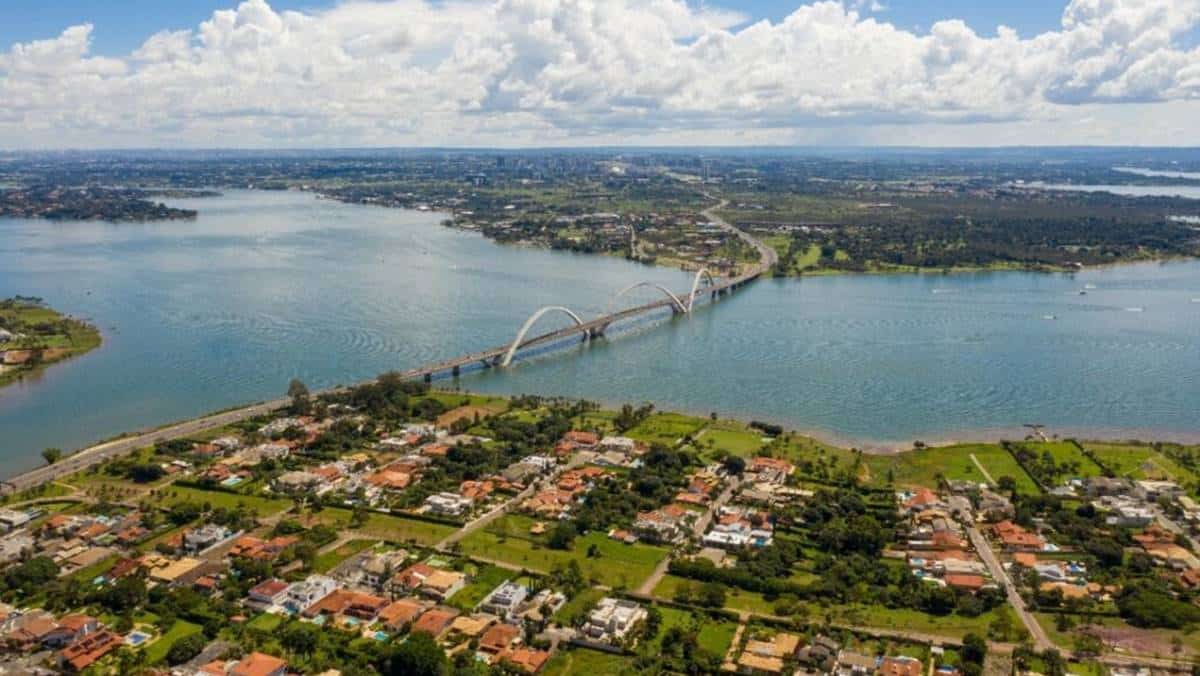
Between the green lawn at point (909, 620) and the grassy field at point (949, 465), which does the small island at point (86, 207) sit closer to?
the grassy field at point (949, 465)

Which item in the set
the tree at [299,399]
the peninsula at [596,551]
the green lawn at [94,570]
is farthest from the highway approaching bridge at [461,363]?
the green lawn at [94,570]

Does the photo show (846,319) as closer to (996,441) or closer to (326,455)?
(996,441)

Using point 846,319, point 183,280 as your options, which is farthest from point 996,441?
point 183,280

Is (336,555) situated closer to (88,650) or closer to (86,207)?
(88,650)

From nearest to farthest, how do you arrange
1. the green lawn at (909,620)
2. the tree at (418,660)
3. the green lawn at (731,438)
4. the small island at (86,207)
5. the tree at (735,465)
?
the tree at (418,660), the green lawn at (909,620), the tree at (735,465), the green lawn at (731,438), the small island at (86,207)

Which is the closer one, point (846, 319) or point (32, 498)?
point (32, 498)

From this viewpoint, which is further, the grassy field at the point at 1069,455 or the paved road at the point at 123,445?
the grassy field at the point at 1069,455

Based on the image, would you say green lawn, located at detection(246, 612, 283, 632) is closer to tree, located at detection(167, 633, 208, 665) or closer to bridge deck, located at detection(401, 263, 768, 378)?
tree, located at detection(167, 633, 208, 665)
